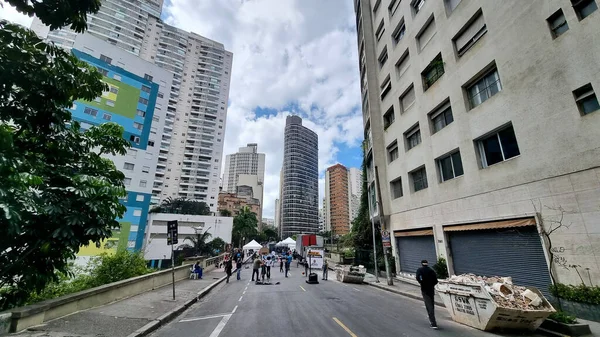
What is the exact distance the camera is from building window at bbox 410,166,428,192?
1848 centimetres

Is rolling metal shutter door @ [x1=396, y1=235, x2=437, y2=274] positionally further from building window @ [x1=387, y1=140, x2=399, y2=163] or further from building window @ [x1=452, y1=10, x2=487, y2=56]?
building window @ [x1=452, y1=10, x2=487, y2=56]

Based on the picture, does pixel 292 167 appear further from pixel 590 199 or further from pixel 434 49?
pixel 590 199

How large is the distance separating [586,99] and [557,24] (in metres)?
3.39

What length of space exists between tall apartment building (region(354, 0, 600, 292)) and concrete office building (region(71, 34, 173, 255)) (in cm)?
4106

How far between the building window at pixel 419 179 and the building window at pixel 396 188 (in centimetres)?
228

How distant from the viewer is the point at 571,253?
912 cm

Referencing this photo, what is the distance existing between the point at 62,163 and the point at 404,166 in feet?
66.2

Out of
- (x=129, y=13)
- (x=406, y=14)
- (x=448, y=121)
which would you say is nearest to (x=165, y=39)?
(x=129, y=13)

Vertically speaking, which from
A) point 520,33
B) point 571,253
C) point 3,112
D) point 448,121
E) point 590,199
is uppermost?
point 520,33

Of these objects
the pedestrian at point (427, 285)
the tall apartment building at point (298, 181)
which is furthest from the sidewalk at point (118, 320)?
the tall apartment building at point (298, 181)

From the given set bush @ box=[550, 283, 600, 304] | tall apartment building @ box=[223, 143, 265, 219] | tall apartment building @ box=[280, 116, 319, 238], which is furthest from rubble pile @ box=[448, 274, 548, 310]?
tall apartment building @ box=[223, 143, 265, 219]

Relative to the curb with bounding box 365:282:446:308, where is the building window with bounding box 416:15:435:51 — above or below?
above

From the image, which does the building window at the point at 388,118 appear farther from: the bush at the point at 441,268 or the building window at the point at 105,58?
the building window at the point at 105,58

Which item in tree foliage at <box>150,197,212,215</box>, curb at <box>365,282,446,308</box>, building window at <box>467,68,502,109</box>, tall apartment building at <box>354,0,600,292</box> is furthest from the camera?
tree foliage at <box>150,197,212,215</box>
